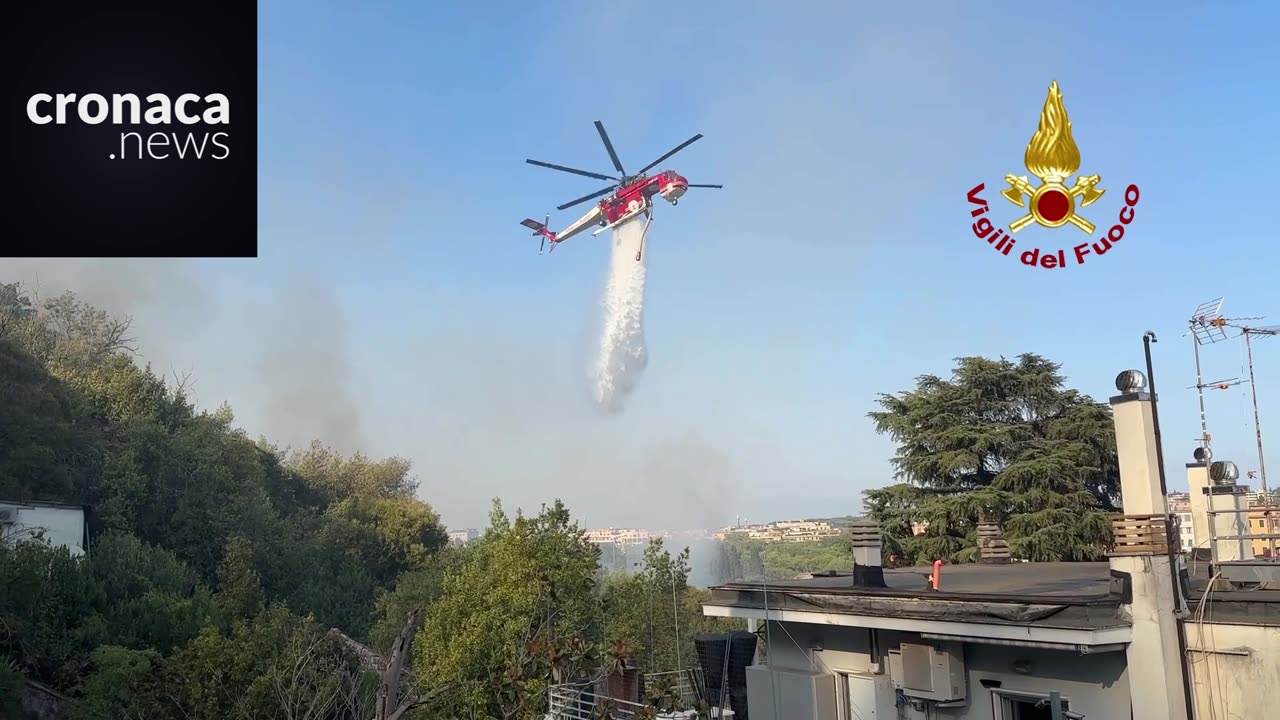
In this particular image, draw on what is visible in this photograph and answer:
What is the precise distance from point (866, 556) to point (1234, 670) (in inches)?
207

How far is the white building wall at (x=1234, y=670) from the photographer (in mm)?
9156

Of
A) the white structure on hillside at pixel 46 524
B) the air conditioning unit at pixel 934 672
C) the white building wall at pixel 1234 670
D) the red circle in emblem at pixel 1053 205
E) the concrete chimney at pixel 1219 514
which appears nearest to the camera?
the white building wall at pixel 1234 670

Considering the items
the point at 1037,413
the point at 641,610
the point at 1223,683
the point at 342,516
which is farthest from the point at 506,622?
the point at 342,516

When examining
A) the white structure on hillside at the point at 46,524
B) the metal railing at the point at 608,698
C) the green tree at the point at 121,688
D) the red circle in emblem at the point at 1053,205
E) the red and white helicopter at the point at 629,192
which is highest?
the red and white helicopter at the point at 629,192

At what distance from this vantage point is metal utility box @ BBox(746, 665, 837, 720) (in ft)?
45.1

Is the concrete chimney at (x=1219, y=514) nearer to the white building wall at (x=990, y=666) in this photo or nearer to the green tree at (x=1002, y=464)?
the white building wall at (x=990, y=666)

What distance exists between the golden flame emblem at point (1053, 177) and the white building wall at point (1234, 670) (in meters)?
7.11

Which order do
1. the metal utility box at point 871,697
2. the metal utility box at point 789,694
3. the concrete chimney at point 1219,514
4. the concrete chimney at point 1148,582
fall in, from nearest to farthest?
the concrete chimney at point 1148,582 → the concrete chimney at point 1219,514 → the metal utility box at point 871,697 → the metal utility box at point 789,694

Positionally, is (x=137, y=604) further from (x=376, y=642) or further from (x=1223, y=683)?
(x=1223, y=683)

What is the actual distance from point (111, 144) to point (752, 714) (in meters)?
A: 11.6

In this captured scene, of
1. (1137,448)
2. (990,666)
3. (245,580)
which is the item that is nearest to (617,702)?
(990,666)

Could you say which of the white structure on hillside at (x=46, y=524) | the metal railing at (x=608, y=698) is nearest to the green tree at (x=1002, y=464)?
the metal railing at (x=608, y=698)

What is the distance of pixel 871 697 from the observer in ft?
43.7

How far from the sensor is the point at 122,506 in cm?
5138
